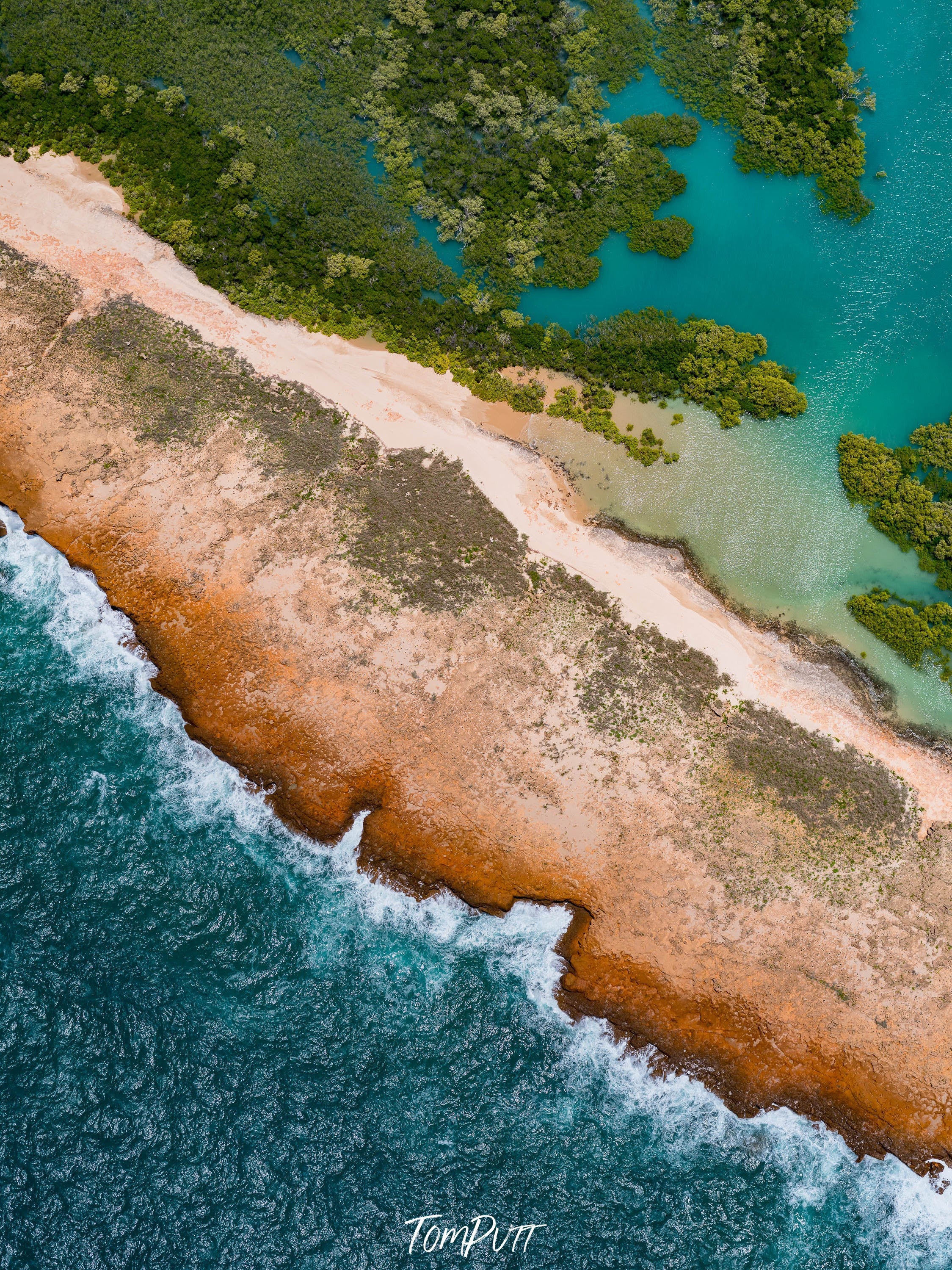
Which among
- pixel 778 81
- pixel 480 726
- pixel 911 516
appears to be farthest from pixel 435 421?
pixel 778 81

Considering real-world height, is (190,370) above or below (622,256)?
below

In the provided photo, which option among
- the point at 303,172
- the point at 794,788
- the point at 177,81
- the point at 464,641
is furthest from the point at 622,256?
the point at 794,788

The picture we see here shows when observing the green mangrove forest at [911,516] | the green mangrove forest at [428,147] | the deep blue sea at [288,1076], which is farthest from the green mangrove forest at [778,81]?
the deep blue sea at [288,1076]

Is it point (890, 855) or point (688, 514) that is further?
point (688, 514)

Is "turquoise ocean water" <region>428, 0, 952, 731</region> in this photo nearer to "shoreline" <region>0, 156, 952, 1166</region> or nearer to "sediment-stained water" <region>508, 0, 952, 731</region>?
"sediment-stained water" <region>508, 0, 952, 731</region>

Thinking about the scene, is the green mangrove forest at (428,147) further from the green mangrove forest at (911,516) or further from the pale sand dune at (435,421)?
the green mangrove forest at (911,516)

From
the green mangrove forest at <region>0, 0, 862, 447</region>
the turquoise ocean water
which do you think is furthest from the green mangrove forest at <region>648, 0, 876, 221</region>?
the turquoise ocean water

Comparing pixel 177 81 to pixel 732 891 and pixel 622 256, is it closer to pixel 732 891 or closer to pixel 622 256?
pixel 622 256

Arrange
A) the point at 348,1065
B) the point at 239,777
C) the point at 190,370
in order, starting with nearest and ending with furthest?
the point at 348,1065 < the point at 239,777 < the point at 190,370
